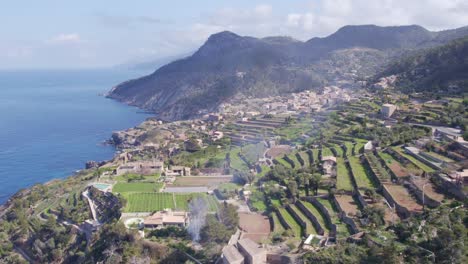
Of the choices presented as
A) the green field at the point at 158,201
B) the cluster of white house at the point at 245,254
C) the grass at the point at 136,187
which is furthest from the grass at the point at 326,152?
the cluster of white house at the point at 245,254

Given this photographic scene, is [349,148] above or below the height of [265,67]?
below

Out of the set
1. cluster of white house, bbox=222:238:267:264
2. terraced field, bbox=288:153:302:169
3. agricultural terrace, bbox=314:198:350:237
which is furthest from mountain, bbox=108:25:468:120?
cluster of white house, bbox=222:238:267:264

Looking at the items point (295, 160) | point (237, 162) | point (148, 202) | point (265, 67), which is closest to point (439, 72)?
point (295, 160)

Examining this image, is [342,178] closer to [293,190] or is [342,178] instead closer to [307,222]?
[293,190]

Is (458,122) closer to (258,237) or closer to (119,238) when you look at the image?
(258,237)

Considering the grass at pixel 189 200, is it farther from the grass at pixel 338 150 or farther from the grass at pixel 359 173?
the grass at pixel 338 150

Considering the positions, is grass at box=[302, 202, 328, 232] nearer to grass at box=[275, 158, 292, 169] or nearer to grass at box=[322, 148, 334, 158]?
grass at box=[275, 158, 292, 169]
